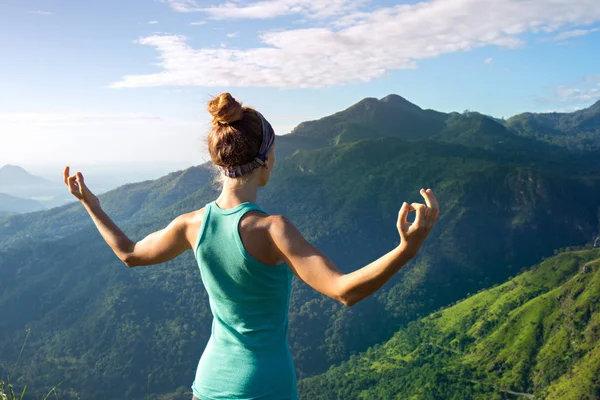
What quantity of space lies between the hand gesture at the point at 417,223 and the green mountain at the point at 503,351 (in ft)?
211

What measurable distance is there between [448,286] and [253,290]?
4346 inches

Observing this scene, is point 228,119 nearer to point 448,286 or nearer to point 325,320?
point 325,320

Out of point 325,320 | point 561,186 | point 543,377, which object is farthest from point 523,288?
point 561,186

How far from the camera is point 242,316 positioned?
2.04 meters

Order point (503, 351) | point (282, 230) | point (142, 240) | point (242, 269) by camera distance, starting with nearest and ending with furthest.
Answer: point (282, 230)
point (242, 269)
point (142, 240)
point (503, 351)

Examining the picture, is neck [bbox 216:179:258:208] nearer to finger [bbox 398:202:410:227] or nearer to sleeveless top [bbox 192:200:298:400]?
sleeveless top [bbox 192:200:298:400]

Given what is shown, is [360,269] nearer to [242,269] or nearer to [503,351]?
[242,269]

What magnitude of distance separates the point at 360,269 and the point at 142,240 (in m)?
1.25

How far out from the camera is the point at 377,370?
79125mm

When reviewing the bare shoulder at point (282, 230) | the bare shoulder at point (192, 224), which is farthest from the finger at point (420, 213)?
the bare shoulder at point (192, 224)

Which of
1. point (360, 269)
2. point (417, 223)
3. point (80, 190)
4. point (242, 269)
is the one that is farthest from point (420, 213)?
point (80, 190)

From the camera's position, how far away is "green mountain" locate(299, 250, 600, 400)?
65.0m

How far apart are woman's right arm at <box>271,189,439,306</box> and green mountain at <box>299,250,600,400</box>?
64249 millimetres

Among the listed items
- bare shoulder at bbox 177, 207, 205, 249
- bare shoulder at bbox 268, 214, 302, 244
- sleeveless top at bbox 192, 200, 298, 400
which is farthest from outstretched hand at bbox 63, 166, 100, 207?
bare shoulder at bbox 268, 214, 302, 244
